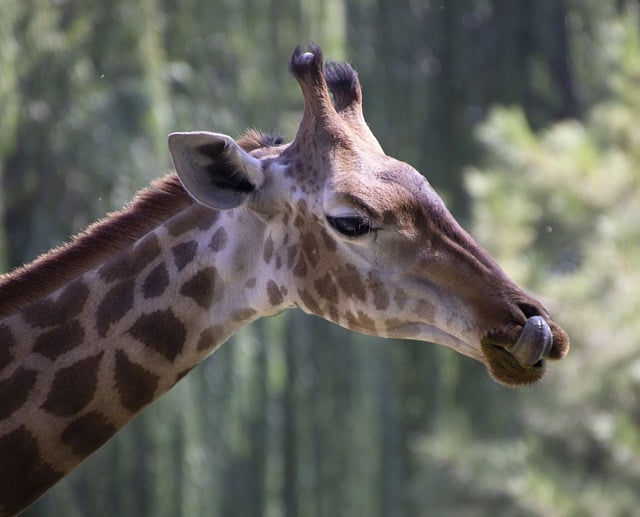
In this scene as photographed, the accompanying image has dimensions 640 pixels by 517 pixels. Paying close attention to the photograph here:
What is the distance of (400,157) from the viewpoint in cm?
857

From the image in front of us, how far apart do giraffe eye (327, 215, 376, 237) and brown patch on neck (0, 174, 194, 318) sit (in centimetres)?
46

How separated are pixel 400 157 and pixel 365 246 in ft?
19.1

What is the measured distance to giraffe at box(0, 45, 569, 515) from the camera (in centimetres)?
279

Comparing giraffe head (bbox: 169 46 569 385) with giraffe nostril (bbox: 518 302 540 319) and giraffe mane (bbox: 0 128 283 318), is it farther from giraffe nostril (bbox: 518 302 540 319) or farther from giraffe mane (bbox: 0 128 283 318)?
giraffe mane (bbox: 0 128 283 318)

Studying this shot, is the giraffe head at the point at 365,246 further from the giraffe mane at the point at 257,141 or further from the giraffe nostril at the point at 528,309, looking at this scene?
the giraffe mane at the point at 257,141

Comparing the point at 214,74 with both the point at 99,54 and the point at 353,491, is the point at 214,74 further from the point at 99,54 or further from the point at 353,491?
the point at 353,491

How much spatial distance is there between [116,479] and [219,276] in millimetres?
3679

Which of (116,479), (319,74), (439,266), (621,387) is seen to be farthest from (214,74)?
(439,266)

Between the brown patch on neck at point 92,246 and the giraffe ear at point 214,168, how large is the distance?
17cm

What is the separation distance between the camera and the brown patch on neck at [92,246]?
116 inches

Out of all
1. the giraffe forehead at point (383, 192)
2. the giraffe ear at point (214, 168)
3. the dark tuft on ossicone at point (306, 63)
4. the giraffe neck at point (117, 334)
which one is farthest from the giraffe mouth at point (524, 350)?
the dark tuft on ossicone at point (306, 63)

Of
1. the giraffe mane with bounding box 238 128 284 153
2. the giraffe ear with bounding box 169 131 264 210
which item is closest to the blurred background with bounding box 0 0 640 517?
the giraffe mane with bounding box 238 128 284 153

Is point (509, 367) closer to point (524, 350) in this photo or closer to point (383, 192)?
point (524, 350)

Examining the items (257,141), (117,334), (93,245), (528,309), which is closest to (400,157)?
(257,141)
